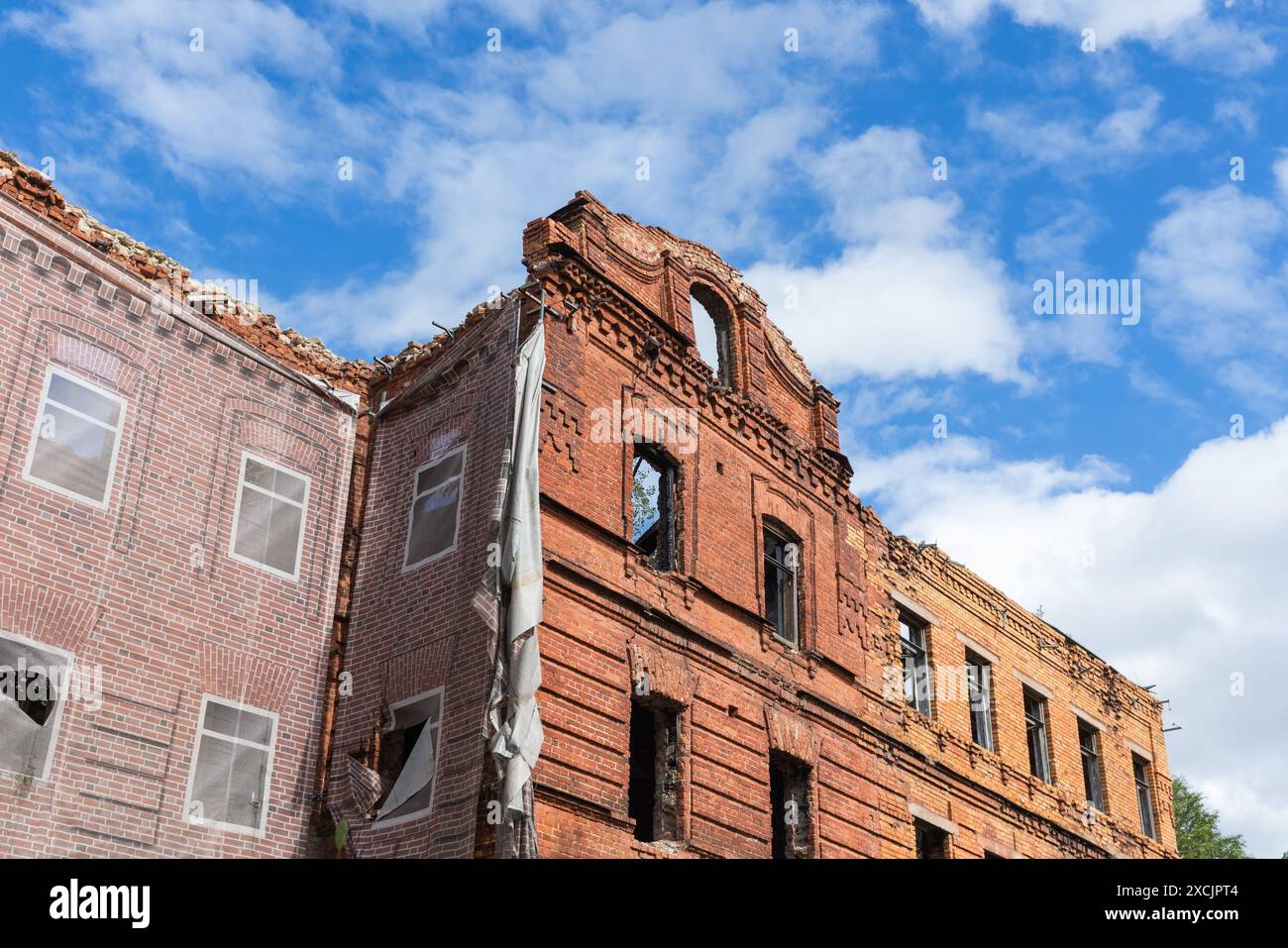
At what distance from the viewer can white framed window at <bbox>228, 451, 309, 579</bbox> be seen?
561 inches

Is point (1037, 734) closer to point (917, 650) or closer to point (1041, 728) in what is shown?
point (1041, 728)

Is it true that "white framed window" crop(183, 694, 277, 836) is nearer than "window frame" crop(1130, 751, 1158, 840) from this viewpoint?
Yes

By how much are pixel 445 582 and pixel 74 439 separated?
4.07m

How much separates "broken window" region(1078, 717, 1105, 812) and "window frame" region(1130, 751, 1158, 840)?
1.49 metres

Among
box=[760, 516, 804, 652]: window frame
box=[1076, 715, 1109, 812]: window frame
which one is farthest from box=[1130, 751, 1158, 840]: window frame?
box=[760, 516, 804, 652]: window frame

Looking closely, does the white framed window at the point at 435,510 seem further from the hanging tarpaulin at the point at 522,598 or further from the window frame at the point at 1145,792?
the window frame at the point at 1145,792

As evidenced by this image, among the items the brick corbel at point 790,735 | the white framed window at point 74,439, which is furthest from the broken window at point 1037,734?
the white framed window at point 74,439

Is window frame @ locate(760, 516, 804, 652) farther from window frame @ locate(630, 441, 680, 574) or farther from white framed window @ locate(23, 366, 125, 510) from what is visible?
white framed window @ locate(23, 366, 125, 510)

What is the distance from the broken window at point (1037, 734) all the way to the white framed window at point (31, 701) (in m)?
16.2

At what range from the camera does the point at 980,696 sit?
71.7 feet

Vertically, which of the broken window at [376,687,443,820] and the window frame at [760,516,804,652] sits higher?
the window frame at [760,516,804,652]

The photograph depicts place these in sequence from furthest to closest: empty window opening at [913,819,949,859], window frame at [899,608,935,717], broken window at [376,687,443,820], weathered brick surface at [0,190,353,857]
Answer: window frame at [899,608,935,717]
empty window opening at [913,819,949,859]
broken window at [376,687,443,820]
weathered brick surface at [0,190,353,857]

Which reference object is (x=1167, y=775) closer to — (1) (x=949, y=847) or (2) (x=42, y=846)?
(1) (x=949, y=847)

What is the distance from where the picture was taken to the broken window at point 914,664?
2020cm
